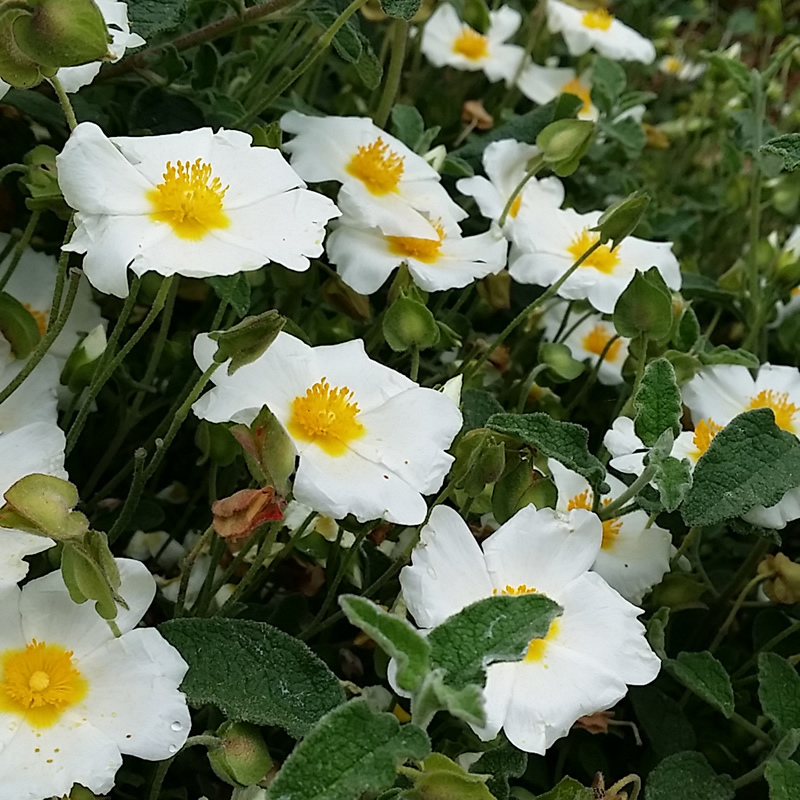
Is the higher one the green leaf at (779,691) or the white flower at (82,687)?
the white flower at (82,687)

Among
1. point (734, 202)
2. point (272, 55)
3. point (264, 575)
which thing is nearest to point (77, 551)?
point (264, 575)

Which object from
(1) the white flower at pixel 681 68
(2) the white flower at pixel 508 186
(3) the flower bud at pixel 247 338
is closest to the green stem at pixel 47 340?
(3) the flower bud at pixel 247 338

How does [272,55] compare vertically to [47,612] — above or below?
above

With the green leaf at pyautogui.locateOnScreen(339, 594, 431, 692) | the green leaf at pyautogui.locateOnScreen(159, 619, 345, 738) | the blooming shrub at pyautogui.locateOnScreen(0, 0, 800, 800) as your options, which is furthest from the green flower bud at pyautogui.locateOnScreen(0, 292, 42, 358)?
the green leaf at pyautogui.locateOnScreen(339, 594, 431, 692)

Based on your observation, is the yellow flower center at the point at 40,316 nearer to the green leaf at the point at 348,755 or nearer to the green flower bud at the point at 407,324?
the green flower bud at the point at 407,324

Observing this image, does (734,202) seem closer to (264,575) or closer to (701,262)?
(701,262)

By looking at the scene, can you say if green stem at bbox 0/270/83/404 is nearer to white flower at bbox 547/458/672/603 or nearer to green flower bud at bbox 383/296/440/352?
green flower bud at bbox 383/296/440/352

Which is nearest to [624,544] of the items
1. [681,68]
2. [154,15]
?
[154,15]

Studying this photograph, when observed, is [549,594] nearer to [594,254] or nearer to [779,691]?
[779,691]
